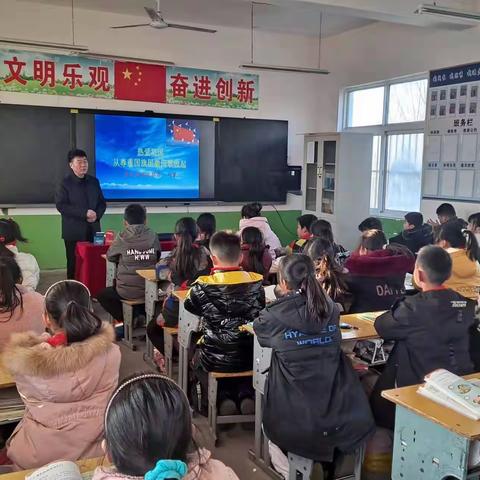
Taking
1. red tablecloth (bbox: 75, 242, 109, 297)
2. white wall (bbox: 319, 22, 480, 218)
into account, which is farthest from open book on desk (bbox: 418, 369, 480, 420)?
white wall (bbox: 319, 22, 480, 218)

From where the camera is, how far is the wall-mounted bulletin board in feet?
19.5

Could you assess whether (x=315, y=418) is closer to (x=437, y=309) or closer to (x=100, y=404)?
(x=437, y=309)

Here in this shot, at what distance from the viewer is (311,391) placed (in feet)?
7.48

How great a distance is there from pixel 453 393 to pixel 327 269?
1.36 metres

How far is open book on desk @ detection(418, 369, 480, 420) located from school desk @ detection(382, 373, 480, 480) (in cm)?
2

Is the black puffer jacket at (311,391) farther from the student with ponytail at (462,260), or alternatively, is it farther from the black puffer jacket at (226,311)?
the student with ponytail at (462,260)

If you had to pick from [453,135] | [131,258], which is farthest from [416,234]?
[131,258]

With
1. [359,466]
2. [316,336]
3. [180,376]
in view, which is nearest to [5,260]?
[180,376]

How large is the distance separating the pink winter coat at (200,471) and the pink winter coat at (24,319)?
1.57 m

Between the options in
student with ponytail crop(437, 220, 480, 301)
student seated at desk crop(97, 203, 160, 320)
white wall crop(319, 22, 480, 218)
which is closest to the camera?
student with ponytail crop(437, 220, 480, 301)

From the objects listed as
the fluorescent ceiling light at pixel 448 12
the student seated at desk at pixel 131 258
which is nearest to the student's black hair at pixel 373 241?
the student seated at desk at pixel 131 258

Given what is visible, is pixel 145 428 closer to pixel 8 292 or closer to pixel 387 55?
pixel 8 292

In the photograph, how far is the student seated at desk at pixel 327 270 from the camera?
10.7 feet

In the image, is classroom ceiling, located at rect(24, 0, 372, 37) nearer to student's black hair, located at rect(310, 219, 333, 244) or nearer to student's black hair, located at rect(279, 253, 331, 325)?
student's black hair, located at rect(310, 219, 333, 244)
